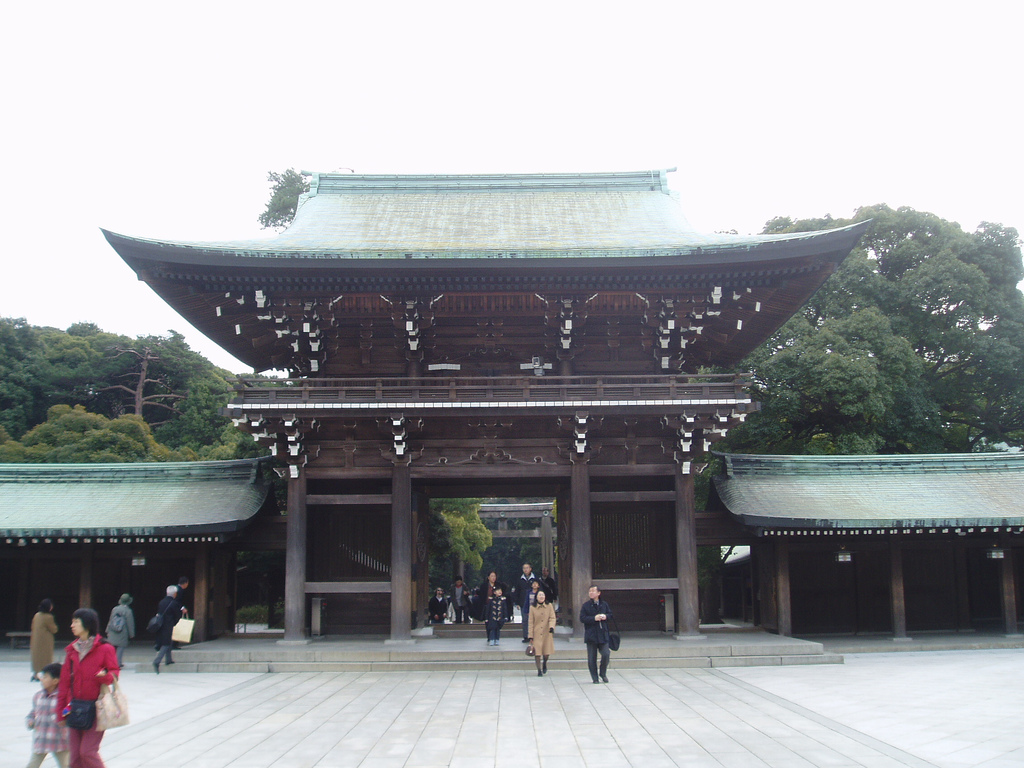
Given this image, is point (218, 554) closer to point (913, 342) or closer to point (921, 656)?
point (921, 656)

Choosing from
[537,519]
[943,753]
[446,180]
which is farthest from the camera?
[537,519]

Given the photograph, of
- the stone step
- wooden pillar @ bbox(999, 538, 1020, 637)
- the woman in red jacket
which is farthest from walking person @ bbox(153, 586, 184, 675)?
wooden pillar @ bbox(999, 538, 1020, 637)

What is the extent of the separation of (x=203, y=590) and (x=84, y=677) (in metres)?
12.6

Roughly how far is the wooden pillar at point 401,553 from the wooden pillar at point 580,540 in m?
3.71

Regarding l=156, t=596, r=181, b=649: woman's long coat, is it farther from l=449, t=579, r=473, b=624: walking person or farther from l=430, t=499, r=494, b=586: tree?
l=430, t=499, r=494, b=586: tree

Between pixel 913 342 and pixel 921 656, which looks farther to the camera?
pixel 913 342

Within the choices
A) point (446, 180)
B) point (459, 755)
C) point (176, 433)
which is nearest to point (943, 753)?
point (459, 755)

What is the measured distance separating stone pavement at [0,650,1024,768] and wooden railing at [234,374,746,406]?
18.4ft

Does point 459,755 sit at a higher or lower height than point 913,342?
lower

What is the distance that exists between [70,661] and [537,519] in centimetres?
4195

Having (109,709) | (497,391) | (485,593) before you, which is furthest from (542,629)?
(109,709)

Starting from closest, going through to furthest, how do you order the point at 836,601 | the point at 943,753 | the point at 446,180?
1. the point at 943,753
2. the point at 836,601
3. the point at 446,180

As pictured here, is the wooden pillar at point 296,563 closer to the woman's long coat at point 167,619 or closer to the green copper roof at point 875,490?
the woman's long coat at point 167,619

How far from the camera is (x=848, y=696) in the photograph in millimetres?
12531
